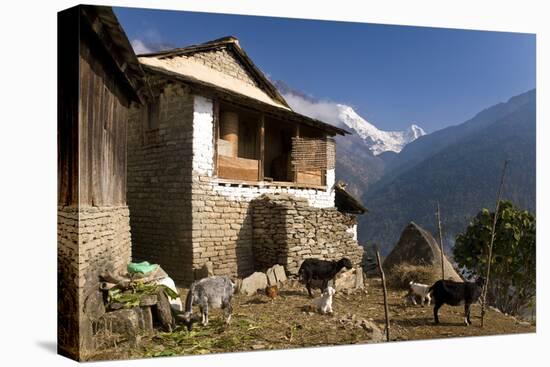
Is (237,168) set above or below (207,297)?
above

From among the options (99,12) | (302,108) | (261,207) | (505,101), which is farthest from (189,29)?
(505,101)

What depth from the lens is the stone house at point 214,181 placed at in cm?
870

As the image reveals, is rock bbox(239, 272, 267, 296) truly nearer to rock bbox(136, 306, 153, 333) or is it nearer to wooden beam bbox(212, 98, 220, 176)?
rock bbox(136, 306, 153, 333)

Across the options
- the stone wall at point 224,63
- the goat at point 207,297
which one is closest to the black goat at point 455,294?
the goat at point 207,297

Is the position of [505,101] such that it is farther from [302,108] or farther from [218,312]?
[218,312]

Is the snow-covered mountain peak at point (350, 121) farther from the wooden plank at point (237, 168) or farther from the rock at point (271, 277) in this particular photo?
the rock at point (271, 277)

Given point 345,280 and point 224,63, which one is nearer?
point 345,280

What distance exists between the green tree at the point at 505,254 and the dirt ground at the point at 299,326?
192cm

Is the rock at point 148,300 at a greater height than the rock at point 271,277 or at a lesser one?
greater

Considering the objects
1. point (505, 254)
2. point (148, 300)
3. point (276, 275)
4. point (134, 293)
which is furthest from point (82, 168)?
point (505, 254)

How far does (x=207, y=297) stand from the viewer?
20.4ft

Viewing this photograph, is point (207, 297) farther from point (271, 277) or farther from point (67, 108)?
point (67, 108)

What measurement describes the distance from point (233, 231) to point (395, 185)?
6924mm

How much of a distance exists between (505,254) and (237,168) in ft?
20.3
